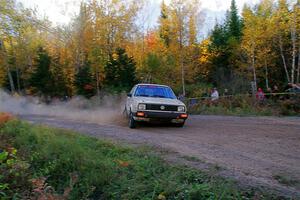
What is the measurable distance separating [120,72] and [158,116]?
54.3 feet

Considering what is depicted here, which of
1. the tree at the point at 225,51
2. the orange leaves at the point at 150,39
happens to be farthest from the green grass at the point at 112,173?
the orange leaves at the point at 150,39

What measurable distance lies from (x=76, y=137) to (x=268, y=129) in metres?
6.37

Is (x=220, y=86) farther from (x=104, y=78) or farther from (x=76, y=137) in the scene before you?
(x=76, y=137)

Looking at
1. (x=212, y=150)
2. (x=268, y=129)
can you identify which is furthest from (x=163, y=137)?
(x=268, y=129)

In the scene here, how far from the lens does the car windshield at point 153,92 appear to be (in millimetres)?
11461

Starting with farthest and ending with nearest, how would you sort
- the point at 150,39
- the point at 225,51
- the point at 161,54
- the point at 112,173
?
the point at 150,39 → the point at 225,51 → the point at 161,54 → the point at 112,173

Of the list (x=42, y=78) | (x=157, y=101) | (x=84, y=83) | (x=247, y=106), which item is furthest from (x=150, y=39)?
(x=157, y=101)

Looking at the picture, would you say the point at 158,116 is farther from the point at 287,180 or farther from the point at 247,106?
the point at 247,106

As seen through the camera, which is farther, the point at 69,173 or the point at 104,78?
the point at 104,78

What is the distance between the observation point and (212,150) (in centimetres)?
664

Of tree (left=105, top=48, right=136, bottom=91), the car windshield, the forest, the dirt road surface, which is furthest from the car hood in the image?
tree (left=105, top=48, right=136, bottom=91)

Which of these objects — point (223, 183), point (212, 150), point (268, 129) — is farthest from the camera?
point (268, 129)

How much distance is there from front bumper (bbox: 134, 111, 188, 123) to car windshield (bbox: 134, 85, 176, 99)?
1450 mm

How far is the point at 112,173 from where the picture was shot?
527 centimetres
